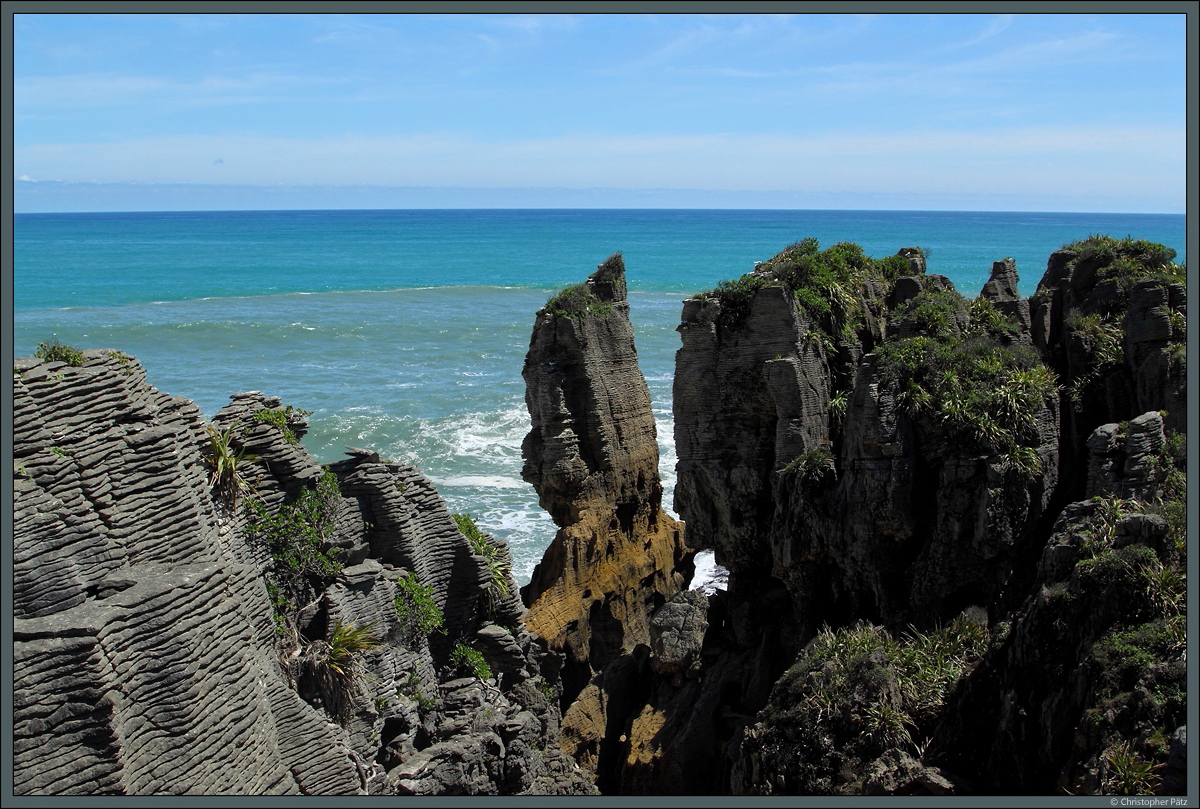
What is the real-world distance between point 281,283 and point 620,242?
92.5m

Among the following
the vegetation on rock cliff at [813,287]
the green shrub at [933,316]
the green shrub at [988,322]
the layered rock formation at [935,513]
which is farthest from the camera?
the vegetation on rock cliff at [813,287]

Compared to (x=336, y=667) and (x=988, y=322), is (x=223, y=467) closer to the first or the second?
(x=336, y=667)

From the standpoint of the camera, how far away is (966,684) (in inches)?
592

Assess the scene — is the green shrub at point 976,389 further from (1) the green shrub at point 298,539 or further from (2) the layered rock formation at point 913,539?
(1) the green shrub at point 298,539

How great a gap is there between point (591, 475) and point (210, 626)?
1372 cm

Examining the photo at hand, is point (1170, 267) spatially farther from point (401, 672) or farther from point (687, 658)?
point (401, 672)

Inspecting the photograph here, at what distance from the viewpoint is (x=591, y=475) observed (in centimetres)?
2522

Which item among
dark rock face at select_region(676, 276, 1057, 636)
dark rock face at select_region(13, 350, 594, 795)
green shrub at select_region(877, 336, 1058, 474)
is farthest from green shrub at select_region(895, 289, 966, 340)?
dark rock face at select_region(13, 350, 594, 795)

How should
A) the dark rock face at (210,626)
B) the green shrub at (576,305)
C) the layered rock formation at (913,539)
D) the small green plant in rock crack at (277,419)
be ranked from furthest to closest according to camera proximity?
the green shrub at (576,305) < the small green plant in rock crack at (277,419) < the layered rock formation at (913,539) < the dark rock face at (210,626)

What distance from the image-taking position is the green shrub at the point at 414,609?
17.0m

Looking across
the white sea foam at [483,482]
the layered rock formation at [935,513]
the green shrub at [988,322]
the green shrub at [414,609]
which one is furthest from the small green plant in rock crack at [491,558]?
the white sea foam at [483,482]

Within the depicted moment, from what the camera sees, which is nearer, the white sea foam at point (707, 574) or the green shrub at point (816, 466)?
the green shrub at point (816, 466)

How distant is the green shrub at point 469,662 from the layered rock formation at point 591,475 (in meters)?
4.41

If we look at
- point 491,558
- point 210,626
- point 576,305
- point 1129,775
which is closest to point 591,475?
point 576,305
